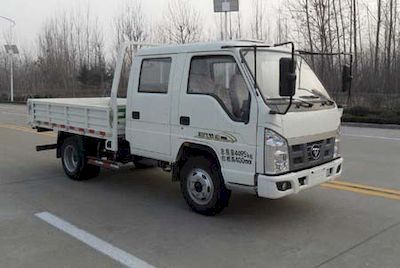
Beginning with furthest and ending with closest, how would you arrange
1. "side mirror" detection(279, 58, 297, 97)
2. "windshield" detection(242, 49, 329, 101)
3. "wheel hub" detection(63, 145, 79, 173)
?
1. "wheel hub" detection(63, 145, 79, 173)
2. "windshield" detection(242, 49, 329, 101)
3. "side mirror" detection(279, 58, 297, 97)

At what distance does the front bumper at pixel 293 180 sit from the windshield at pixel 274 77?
93 centimetres

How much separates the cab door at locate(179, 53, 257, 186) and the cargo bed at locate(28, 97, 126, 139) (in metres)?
1.58

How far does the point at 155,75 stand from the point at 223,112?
1.45 meters

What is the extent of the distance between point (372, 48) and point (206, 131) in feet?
73.4

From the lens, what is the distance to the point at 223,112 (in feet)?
19.1

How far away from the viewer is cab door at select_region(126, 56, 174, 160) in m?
6.57

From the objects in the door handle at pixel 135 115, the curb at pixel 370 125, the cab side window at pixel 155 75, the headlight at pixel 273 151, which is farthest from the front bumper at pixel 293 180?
the curb at pixel 370 125

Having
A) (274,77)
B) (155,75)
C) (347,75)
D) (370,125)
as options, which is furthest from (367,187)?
(370,125)

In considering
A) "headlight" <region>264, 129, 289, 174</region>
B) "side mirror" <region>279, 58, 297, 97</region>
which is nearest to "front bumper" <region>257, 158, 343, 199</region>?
"headlight" <region>264, 129, 289, 174</region>

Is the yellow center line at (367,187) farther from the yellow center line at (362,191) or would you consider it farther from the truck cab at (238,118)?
the truck cab at (238,118)

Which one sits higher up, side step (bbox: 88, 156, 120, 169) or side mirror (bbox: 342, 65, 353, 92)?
side mirror (bbox: 342, 65, 353, 92)

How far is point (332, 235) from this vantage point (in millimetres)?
5414

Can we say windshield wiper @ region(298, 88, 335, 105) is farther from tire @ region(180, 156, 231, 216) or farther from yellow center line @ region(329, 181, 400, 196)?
yellow center line @ region(329, 181, 400, 196)

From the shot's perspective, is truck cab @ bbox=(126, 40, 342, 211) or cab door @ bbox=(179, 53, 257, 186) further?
cab door @ bbox=(179, 53, 257, 186)
